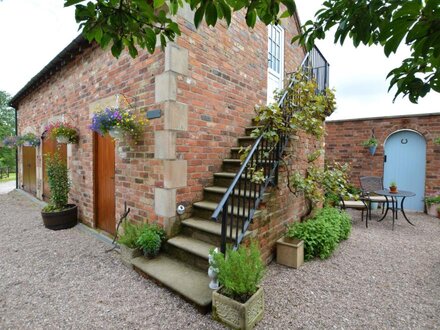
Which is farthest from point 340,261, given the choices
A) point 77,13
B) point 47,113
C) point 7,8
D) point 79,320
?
point 47,113

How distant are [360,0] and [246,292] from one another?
89.3 inches

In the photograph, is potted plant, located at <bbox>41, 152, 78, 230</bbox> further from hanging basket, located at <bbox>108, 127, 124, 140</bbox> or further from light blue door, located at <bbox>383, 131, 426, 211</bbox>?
light blue door, located at <bbox>383, 131, 426, 211</bbox>

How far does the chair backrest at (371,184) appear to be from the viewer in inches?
268

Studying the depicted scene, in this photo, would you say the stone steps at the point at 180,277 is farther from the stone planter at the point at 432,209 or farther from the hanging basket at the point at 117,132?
the stone planter at the point at 432,209

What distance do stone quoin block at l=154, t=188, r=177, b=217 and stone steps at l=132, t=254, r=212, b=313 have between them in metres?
0.58

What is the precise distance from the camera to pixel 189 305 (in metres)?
2.44

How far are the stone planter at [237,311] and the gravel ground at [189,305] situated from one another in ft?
0.34

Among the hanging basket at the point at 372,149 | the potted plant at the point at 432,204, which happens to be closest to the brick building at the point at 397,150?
the hanging basket at the point at 372,149

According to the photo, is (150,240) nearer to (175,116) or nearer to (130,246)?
(130,246)

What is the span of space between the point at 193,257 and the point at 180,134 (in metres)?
1.62

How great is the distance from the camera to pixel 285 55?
6.03 metres

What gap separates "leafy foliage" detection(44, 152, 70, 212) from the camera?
4895 mm

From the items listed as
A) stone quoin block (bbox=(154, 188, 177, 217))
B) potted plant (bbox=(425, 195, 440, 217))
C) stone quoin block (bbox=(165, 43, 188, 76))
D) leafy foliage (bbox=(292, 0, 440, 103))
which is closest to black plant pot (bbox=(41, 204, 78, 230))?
stone quoin block (bbox=(154, 188, 177, 217))

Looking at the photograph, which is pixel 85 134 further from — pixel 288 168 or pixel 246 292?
pixel 246 292
